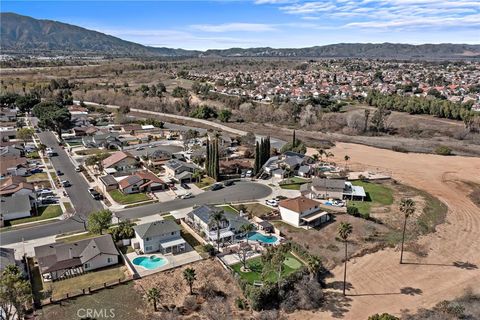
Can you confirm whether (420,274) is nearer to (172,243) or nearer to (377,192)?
(377,192)

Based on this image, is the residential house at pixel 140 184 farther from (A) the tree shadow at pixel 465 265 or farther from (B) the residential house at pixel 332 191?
(A) the tree shadow at pixel 465 265

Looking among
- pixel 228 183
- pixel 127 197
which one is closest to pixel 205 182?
pixel 228 183

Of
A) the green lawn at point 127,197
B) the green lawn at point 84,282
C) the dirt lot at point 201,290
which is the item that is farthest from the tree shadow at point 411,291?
the green lawn at point 127,197

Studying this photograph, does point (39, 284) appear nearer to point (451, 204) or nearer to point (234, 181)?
point (234, 181)

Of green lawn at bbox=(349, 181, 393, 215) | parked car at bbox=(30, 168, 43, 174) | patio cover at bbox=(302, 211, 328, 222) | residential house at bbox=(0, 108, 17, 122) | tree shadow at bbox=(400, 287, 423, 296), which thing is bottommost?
tree shadow at bbox=(400, 287, 423, 296)

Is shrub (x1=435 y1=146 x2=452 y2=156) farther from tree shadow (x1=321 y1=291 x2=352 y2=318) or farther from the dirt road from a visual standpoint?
tree shadow (x1=321 y1=291 x2=352 y2=318)

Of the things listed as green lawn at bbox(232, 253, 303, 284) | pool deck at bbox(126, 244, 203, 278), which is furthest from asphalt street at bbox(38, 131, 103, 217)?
green lawn at bbox(232, 253, 303, 284)
